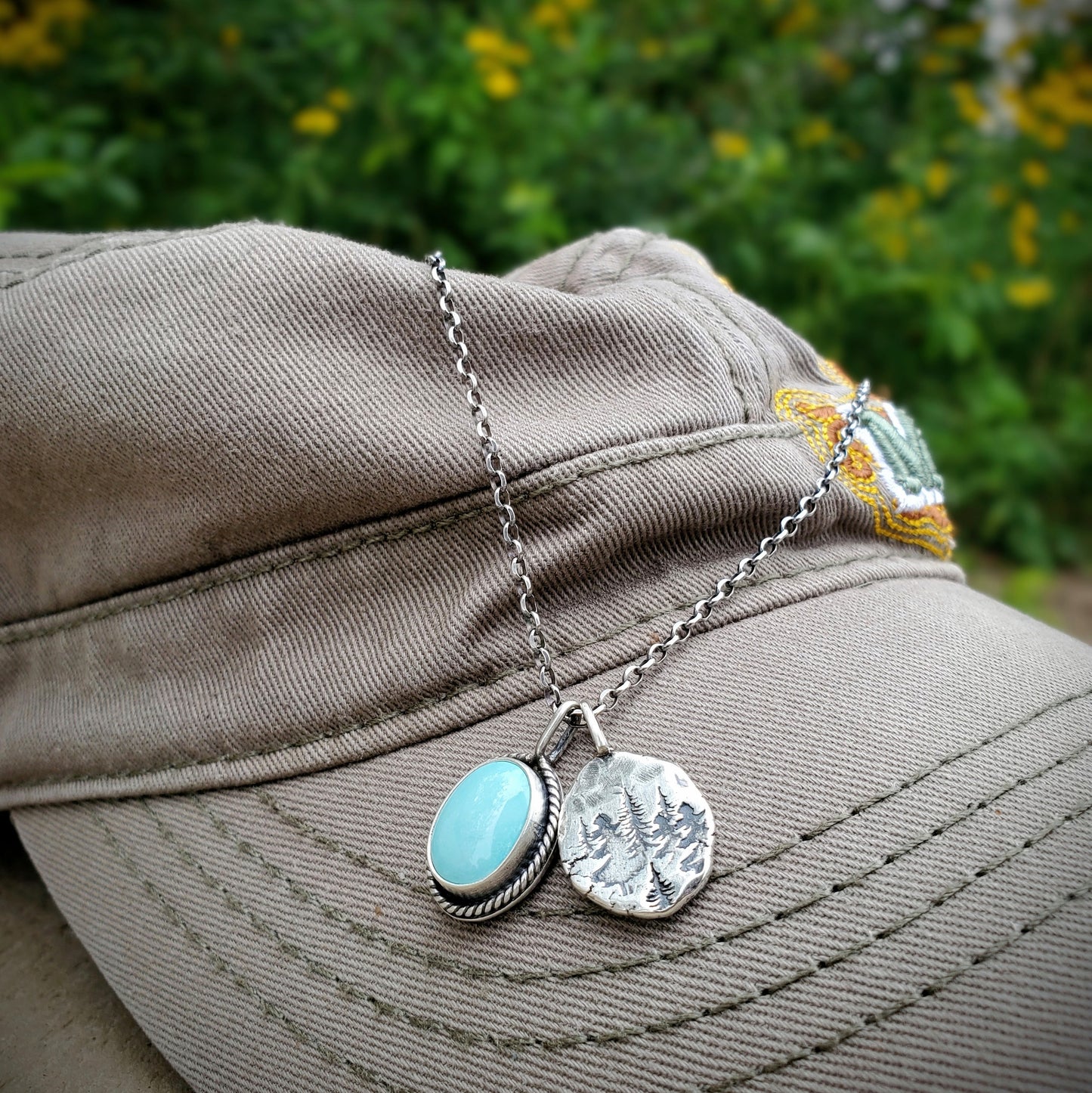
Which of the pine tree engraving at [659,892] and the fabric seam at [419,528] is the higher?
the fabric seam at [419,528]

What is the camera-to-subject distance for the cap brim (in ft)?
1.65

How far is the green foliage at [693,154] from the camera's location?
1.75 meters

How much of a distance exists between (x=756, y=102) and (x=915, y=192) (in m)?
0.43

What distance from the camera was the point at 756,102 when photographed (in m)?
2.28

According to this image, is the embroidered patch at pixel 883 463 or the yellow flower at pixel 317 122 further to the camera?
the yellow flower at pixel 317 122

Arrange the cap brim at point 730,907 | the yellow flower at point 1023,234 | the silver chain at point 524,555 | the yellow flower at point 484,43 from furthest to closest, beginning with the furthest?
the yellow flower at point 1023,234 < the yellow flower at point 484,43 < the silver chain at point 524,555 < the cap brim at point 730,907

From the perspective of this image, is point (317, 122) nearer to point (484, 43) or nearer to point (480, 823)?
point (484, 43)

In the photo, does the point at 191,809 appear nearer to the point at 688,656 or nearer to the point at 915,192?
the point at 688,656

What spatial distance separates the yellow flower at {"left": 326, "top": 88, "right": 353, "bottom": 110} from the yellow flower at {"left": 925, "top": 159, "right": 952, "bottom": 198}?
1281mm

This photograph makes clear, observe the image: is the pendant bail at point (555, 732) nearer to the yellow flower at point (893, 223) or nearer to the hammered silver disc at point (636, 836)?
the hammered silver disc at point (636, 836)

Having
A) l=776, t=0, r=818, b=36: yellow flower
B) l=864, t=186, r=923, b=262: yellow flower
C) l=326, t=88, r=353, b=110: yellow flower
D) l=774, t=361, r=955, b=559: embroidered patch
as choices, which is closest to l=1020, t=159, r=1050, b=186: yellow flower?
l=864, t=186, r=923, b=262: yellow flower

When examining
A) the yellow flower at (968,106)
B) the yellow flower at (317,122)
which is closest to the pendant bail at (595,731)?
the yellow flower at (317,122)

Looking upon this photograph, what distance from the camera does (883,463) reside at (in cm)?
76

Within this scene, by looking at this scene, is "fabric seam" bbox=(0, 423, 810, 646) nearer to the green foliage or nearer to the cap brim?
the cap brim
